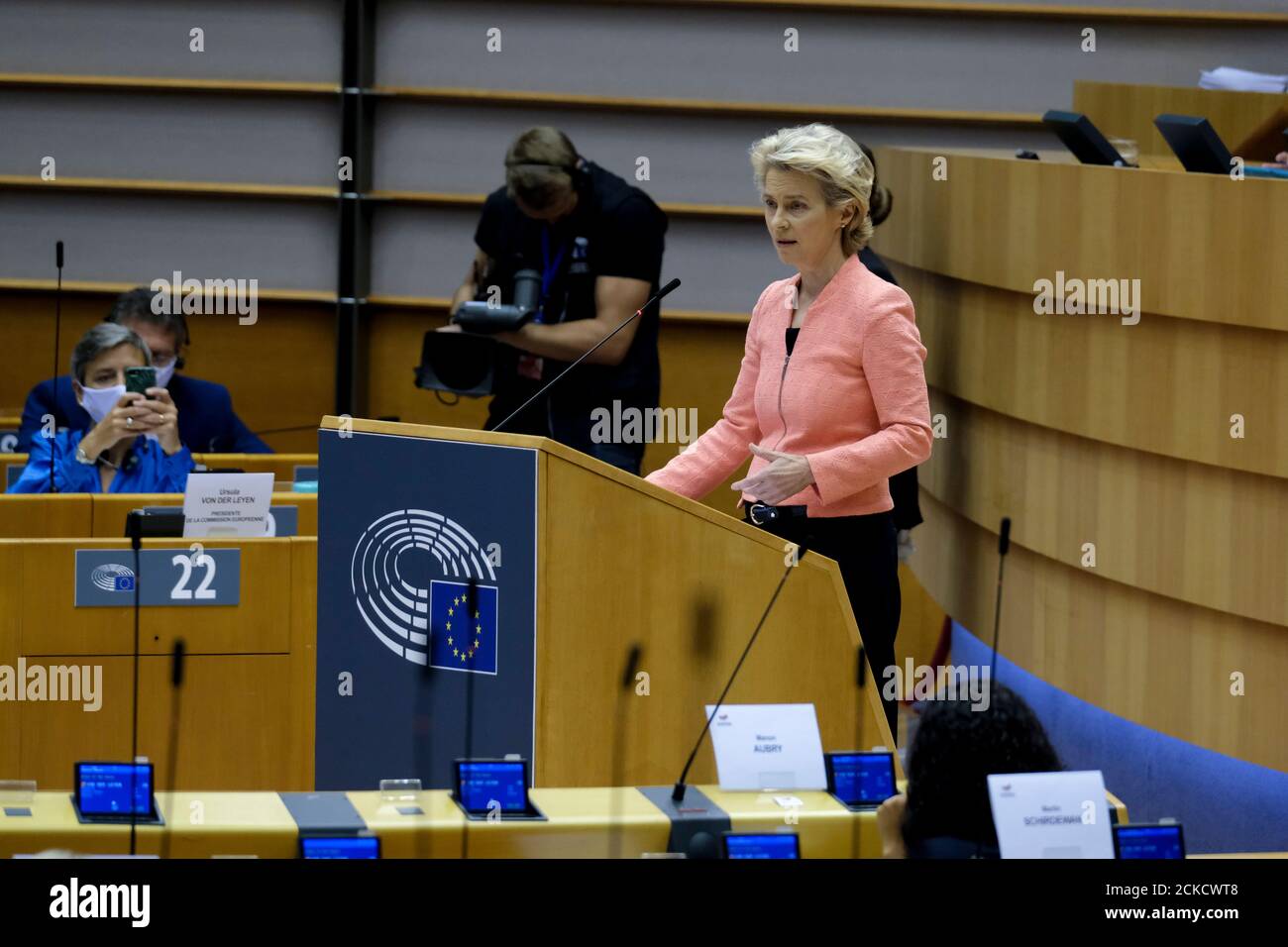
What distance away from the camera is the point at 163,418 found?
4.10 meters

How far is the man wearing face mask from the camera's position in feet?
15.6

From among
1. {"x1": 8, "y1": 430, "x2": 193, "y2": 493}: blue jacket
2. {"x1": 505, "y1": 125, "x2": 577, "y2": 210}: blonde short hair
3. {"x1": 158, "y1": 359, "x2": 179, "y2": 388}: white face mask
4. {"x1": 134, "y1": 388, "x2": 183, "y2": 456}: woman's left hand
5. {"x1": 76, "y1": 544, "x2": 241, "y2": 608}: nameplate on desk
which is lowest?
{"x1": 76, "y1": 544, "x2": 241, "y2": 608}: nameplate on desk

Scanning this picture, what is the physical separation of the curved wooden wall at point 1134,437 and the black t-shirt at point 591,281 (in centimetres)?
79

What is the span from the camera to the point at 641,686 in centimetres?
247

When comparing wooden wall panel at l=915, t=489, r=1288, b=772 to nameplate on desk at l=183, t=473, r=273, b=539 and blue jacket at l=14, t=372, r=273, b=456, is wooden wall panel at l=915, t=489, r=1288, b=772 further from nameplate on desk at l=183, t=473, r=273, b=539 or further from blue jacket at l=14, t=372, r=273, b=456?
blue jacket at l=14, t=372, r=273, b=456

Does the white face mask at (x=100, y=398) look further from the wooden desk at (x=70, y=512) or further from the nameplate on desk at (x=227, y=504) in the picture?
the nameplate on desk at (x=227, y=504)

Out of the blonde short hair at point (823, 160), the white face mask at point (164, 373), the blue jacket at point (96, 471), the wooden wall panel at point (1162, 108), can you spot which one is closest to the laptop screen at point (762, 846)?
the blonde short hair at point (823, 160)

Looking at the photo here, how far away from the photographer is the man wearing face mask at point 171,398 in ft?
15.6

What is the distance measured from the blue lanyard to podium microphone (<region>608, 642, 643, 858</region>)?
236 centimetres

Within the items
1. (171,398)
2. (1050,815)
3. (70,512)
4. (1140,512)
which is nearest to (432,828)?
(1050,815)

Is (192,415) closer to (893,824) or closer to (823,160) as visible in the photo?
(823,160)

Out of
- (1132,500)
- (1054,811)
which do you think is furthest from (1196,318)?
(1054,811)

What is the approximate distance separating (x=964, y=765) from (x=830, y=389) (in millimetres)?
1135

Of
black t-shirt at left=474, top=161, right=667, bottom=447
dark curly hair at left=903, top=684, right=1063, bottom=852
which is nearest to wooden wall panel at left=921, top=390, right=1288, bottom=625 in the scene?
black t-shirt at left=474, top=161, right=667, bottom=447
